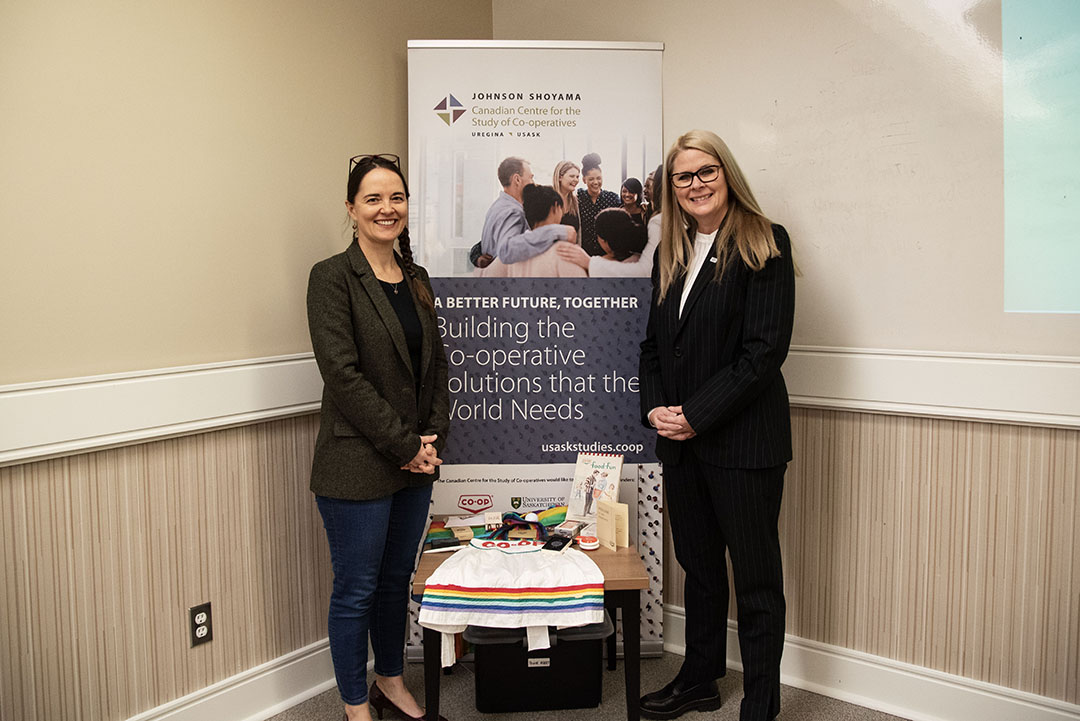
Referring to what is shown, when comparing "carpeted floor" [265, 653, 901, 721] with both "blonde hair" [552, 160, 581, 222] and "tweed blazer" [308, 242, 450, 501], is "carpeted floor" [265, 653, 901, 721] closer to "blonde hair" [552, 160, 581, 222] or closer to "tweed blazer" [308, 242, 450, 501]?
"tweed blazer" [308, 242, 450, 501]

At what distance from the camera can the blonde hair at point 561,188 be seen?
105 inches

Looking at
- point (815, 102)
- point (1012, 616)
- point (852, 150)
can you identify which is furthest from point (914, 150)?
point (1012, 616)

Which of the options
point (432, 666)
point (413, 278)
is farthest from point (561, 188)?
point (432, 666)

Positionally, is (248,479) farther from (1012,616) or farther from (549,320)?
(1012,616)

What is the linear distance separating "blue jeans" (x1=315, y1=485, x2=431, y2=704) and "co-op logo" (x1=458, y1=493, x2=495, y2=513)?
0.33m

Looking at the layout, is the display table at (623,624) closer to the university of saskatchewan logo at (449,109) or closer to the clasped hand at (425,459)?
the clasped hand at (425,459)

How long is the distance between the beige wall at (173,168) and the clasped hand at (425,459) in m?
0.58

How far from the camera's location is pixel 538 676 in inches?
94.6

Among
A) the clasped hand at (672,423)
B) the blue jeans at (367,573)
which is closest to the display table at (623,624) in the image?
the blue jeans at (367,573)

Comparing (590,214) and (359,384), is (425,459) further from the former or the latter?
(590,214)

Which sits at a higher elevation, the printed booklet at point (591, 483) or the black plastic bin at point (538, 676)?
the printed booklet at point (591, 483)

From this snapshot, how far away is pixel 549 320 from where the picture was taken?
2668mm

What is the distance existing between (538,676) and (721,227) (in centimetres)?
140

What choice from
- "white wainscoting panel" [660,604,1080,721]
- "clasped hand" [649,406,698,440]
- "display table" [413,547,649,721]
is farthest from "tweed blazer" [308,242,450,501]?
"white wainscoting panel" [660,604,1080,721]
